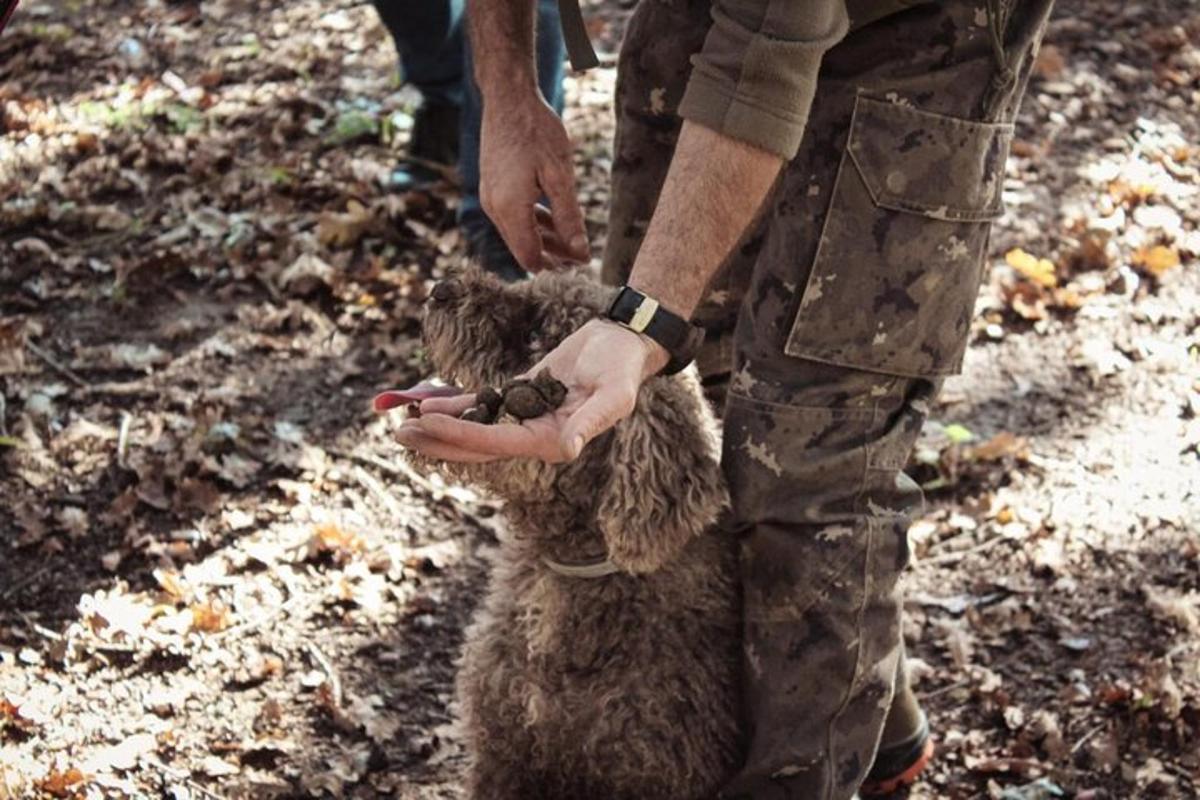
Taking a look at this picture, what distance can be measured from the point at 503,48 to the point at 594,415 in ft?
4.62

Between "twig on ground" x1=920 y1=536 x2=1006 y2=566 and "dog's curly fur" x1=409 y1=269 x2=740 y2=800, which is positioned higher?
"dog's curly fur" x1=409 y1=269 x2=740 y2=800

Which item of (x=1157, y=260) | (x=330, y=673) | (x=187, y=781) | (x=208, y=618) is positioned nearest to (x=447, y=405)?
(x=187, y=781)

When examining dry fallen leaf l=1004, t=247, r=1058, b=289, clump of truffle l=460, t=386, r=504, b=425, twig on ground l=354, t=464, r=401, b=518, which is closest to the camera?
clump of truffle l=460, t=386, r=504, b=425

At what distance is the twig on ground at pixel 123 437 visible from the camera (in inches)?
204

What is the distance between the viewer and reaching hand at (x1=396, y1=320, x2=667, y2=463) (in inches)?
99.2

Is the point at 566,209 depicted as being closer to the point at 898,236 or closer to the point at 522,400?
the point at 898,236

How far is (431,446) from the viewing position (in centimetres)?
256

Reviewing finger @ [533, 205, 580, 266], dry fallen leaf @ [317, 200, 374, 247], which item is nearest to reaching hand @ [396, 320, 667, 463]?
finger @ [533, 205, 580, 266]

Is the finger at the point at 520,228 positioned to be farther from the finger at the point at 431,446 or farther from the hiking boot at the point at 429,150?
the hiking boot at the point at 429,150

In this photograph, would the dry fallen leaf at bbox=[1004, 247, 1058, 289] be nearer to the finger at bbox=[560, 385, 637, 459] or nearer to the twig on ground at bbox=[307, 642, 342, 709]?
the twig on ground at bbox=[307, 642, 342, 709]

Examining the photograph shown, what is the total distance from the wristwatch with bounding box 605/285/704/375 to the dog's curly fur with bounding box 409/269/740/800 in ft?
1.34

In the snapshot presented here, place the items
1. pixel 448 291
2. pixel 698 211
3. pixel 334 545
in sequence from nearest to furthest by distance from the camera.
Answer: pixel 698 211, pixel 448 291, pixel 334 545

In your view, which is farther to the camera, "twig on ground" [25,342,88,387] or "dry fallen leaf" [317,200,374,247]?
"dry fallen leaf" [317,200,374,247]

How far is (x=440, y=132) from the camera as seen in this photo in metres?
6.86
